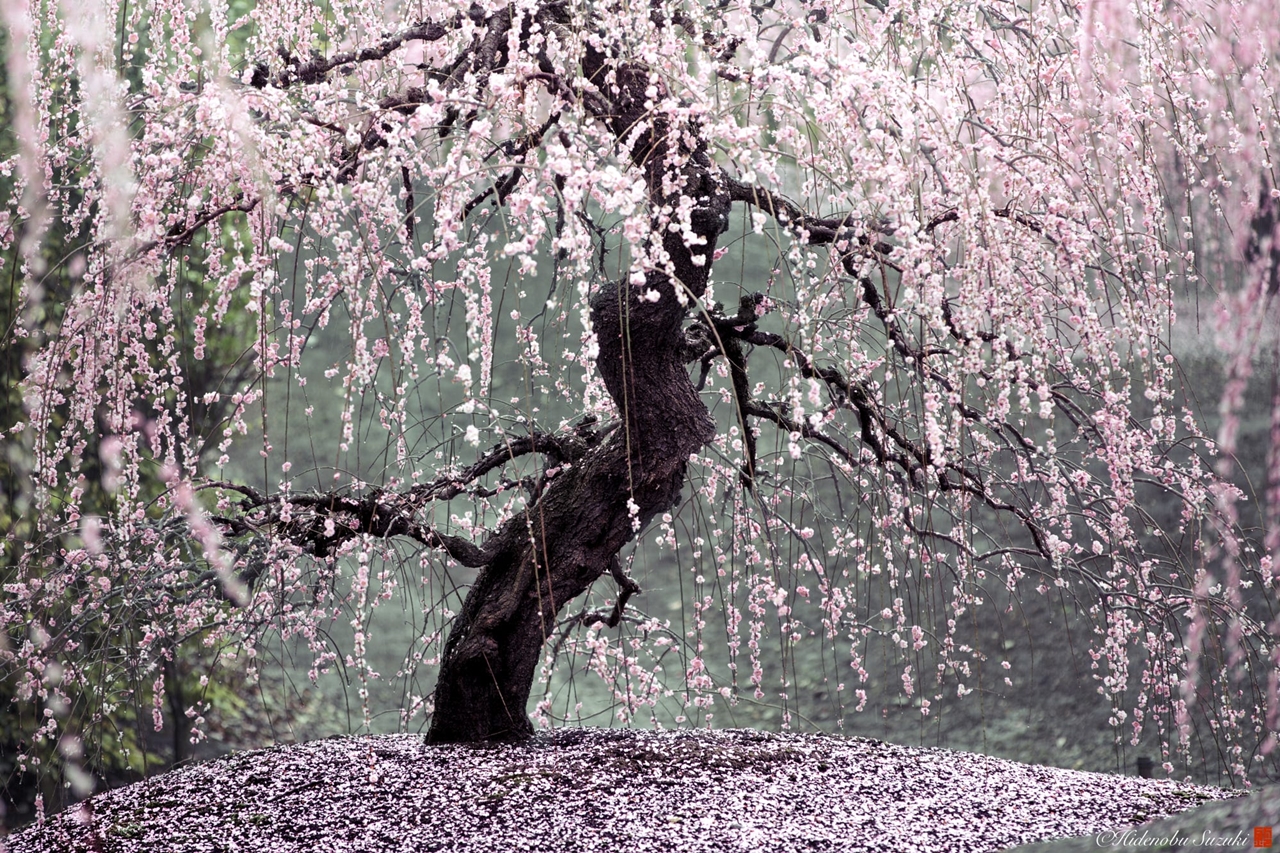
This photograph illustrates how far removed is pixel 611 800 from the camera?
5.53 feet

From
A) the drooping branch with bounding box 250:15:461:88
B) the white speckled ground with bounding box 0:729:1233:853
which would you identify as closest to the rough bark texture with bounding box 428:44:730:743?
the white speckled ground with bounding box 0:729:1233:853

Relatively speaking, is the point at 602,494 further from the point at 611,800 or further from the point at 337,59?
the point at 337,59

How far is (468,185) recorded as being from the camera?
1.65 metres

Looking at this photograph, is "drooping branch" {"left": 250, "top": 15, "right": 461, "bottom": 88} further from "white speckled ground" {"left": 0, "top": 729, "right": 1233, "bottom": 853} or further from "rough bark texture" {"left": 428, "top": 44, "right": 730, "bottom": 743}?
"white speckled ground" {"left": 0, "top": 729, "right": 1233, "bottom": 853}

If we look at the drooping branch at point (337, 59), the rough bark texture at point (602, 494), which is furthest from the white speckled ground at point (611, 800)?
the drooping branch at point (337, 59)

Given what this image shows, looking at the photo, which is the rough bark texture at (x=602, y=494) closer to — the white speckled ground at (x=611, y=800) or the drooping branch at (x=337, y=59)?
the white speckled ground at (x=611, y=800)

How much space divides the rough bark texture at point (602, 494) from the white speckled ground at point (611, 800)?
12cm

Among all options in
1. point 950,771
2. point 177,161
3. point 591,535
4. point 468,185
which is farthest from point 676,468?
point 177,161

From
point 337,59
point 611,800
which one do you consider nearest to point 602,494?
point 611,800

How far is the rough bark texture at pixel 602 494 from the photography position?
1787 mm

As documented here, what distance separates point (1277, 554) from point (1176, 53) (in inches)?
48.0

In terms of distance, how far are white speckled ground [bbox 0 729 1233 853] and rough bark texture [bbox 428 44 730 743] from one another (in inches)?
4.8

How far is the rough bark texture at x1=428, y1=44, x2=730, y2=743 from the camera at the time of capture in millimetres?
1787

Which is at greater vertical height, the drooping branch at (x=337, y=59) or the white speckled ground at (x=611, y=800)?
the drooping branch at (x=337, y=59)
